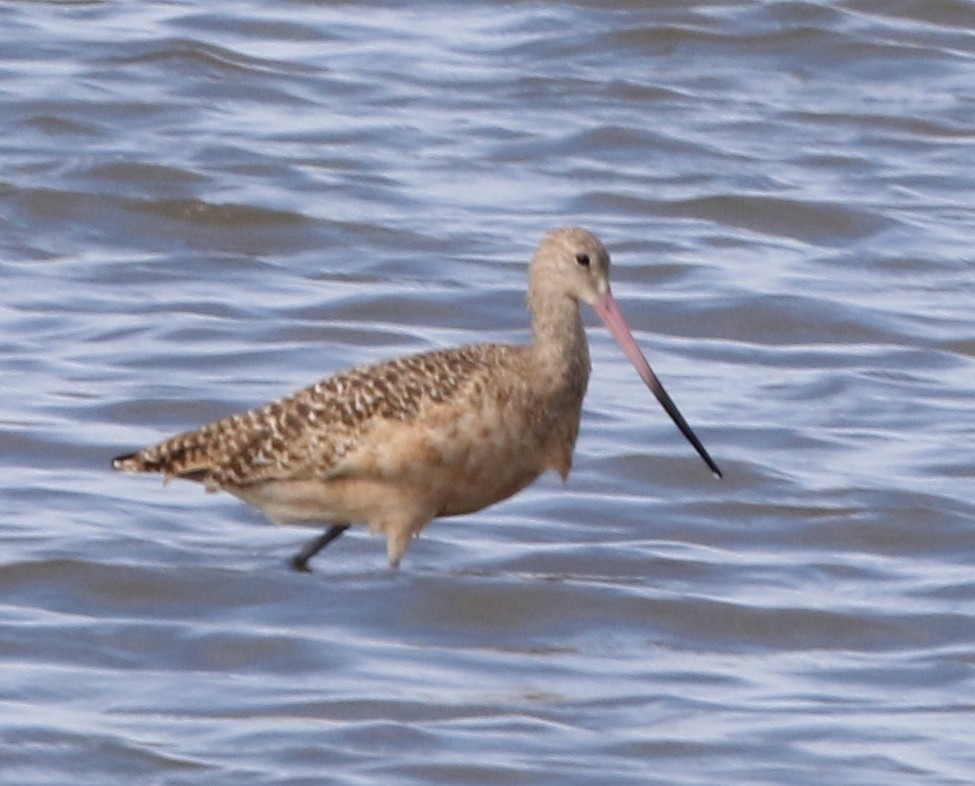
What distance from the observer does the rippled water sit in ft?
23.2

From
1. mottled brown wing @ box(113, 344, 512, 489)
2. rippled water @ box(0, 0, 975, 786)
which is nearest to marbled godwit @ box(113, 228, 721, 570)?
mottled brown wing @ box(113, 344, 512, 489)

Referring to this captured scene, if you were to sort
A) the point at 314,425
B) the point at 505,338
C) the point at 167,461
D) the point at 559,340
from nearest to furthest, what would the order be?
the point at 314,425, the point at 167,461, the point at 559,340, the point at 505,338

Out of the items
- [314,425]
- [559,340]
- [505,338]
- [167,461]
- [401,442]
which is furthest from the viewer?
[505,338]

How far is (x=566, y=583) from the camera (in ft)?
27.5

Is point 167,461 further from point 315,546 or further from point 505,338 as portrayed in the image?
point 505,338

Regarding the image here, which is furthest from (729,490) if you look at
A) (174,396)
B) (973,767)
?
(973,767)

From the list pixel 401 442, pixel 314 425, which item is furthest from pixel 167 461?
pixel 401 442

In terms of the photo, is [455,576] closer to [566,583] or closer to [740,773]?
[566,583]

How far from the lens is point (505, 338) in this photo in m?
11.1

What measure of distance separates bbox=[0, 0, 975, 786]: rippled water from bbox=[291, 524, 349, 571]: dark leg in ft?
0.30

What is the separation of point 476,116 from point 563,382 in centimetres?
597

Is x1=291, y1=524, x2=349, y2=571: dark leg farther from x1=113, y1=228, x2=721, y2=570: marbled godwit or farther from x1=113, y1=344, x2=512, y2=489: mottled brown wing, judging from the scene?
x1=113, y1=344, x2=512, y2=489: mottled brown wing

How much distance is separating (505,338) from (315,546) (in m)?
2.74

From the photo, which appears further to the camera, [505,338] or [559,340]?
[505,338]
